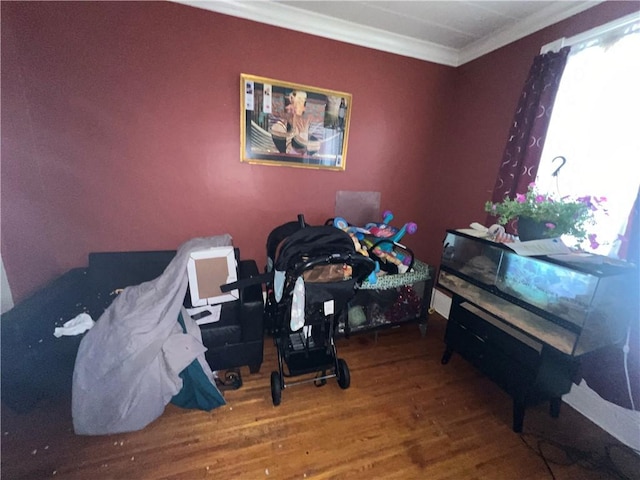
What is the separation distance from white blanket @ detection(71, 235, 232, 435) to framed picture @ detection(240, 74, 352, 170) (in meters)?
1.44

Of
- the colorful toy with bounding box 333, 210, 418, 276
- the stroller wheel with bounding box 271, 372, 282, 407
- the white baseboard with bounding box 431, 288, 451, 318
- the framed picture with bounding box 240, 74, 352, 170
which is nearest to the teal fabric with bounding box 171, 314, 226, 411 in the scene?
the stroller wheel with bounding box 271, 372, 282, 407

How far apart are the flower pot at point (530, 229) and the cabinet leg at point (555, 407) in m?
1.05

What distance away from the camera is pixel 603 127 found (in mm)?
1689

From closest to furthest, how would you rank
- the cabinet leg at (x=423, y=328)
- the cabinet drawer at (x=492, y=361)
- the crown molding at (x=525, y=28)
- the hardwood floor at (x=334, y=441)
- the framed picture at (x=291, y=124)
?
the hardwood floor at (x=334, y=441), the cabinet drawer at (x=492, y=361), the crown molding at (x=525, y=28), the framed picture at (x=291, y=124), the cabinet leg at (x=423, y=328)

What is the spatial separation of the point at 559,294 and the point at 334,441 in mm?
1524

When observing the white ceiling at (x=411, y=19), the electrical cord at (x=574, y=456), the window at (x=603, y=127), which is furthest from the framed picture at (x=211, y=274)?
the window at (x=603, y=127)

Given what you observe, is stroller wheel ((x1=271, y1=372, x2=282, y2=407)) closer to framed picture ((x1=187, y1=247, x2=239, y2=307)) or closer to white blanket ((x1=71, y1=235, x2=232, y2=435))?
white blanket ((x1=71, y1=235, x2=232, y2=435))

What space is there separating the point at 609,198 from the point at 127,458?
317cm

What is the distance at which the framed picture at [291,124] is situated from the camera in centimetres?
222

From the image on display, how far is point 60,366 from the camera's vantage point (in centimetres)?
154

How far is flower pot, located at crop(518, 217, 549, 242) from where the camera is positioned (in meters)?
1.55

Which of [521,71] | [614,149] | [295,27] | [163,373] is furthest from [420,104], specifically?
[163,373]

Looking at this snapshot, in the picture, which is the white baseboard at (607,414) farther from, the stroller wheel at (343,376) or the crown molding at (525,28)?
the crown molding at (525,28)

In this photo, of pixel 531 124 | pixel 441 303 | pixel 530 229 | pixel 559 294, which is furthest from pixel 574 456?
pixel 531 124
